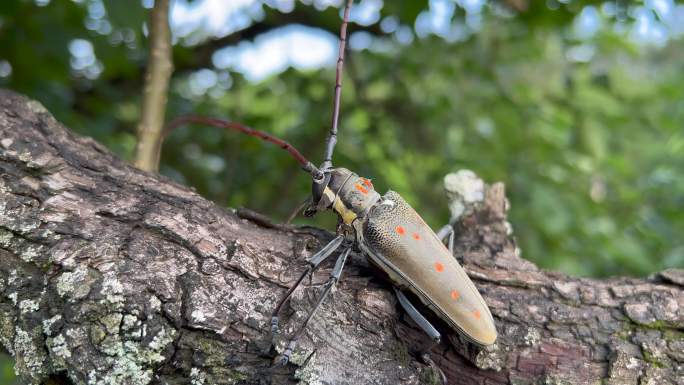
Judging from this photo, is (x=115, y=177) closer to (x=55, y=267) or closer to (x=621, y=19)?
(x=55, y=267)

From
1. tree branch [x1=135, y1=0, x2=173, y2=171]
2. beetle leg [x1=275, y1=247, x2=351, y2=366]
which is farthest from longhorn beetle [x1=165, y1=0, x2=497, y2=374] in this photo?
tree branch [x1=135, y1=0, x2=173, y2=171]

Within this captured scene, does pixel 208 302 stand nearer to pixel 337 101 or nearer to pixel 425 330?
pixel 425 330

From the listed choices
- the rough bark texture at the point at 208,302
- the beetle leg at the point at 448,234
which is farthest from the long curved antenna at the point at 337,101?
the beetle leg at the point at 448,234

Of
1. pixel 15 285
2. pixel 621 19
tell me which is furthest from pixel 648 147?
pixel 15 285

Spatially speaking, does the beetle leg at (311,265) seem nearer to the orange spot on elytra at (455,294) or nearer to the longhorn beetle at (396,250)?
the longhorn beetle at (396,250)

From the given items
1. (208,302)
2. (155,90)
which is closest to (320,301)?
(208,302)
